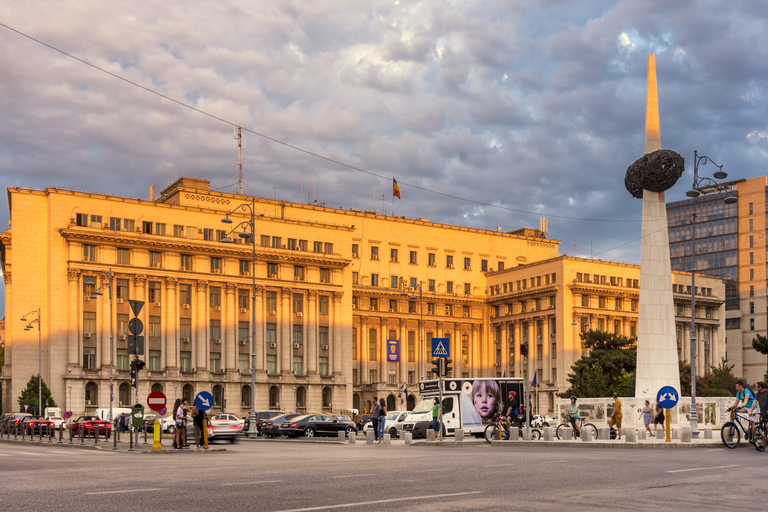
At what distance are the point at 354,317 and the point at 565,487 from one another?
88.8 m

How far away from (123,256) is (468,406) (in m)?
48.6

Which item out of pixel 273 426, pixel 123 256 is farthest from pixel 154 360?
pixel 273 426

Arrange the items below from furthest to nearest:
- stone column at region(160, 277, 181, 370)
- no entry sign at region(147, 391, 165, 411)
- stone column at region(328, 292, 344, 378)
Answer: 1. stone column at region(328, 292, 344, 378)
2. stone column at region(160, 277, 181, 370)
3. no entry sign at region(147, 391, 165, 411)

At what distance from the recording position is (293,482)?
14797 mm

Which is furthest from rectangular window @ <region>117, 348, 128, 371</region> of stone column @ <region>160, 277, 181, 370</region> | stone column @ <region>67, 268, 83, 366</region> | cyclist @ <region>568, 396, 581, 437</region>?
cyclist @ <region>568, 396, 581, 437</region>

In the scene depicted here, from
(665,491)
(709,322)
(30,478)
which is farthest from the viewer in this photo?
(709,322)

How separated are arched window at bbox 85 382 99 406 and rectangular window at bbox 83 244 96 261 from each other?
11093mm

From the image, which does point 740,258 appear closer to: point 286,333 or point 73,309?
point 286,333

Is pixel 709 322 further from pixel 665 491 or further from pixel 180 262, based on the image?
pixel 665 491

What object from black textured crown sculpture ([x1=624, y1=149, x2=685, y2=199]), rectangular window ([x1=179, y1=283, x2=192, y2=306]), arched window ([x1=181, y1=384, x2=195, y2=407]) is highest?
black textured crown sculpture ([x1=624, y1=149, x2=685, y2=199])

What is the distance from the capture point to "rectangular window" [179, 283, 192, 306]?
3374 inches

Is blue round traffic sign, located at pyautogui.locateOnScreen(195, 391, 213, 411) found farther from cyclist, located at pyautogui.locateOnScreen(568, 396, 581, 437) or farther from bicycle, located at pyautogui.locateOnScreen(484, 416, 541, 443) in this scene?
cyclist, located at pyautogui.locateOnScreen(568, 396, 581, 437)

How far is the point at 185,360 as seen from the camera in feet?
279

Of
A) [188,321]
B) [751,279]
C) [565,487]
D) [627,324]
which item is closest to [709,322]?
[627,324]
